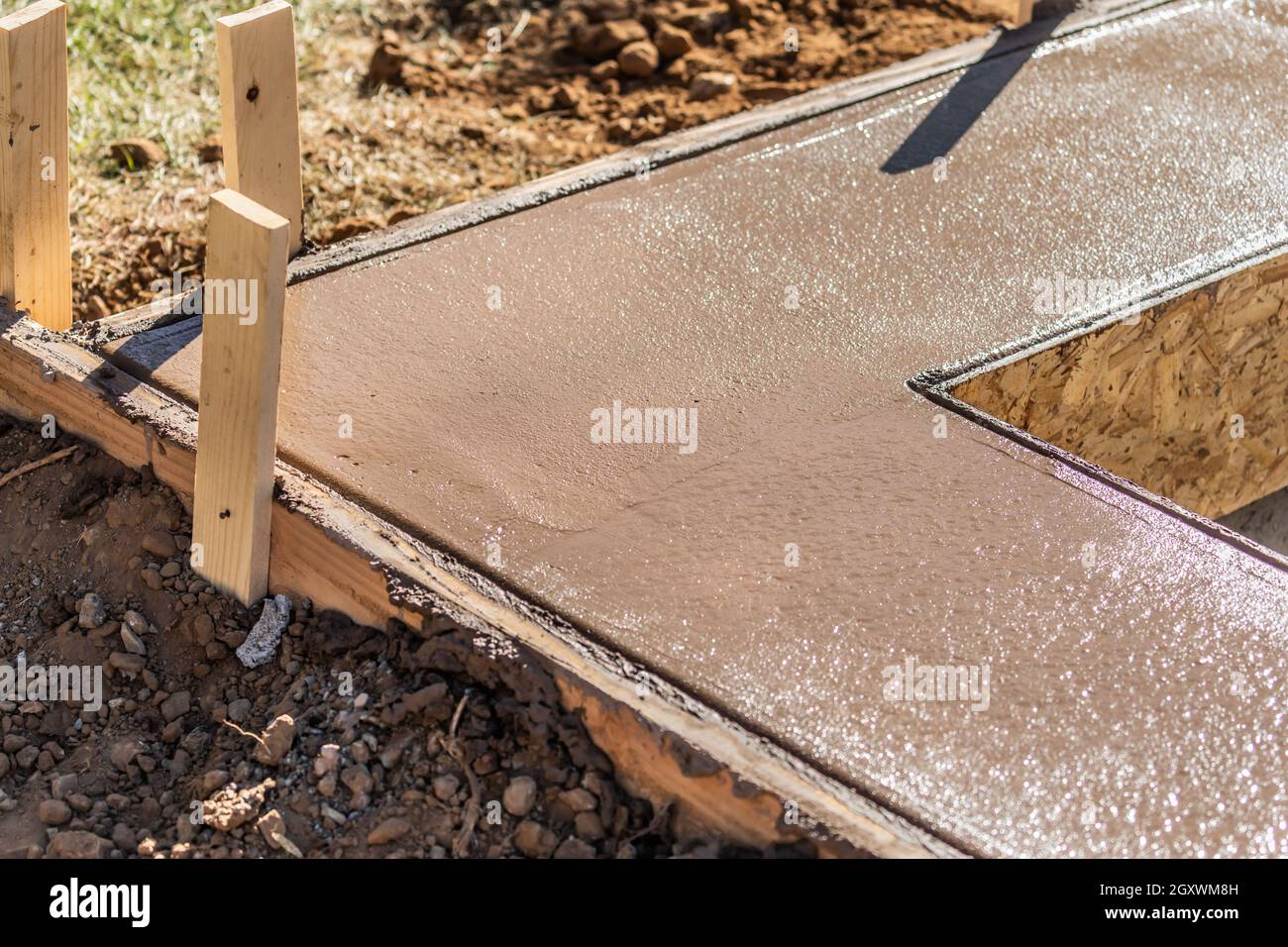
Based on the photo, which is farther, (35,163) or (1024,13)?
(1024,13)

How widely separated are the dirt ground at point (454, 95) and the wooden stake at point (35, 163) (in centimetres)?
75

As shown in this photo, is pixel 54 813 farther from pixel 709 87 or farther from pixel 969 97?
pixel 709 87

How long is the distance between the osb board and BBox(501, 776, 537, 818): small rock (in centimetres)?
143

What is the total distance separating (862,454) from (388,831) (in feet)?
4.16

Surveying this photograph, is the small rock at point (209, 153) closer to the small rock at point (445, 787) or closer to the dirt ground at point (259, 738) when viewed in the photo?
the dirt ground at point (259, 738)

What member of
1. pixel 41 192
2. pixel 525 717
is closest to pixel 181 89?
pixel 41 192

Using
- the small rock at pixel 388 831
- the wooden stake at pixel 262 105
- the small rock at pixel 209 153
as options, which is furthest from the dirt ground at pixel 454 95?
the small rock at pixel 388 831

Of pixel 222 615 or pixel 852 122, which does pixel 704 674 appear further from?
pixel 852 122

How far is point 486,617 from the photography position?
9.49 feet

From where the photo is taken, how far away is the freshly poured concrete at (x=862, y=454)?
267cm

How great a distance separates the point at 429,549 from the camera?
10.1ft

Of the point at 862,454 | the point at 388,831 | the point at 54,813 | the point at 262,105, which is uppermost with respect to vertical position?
the point at 262,105

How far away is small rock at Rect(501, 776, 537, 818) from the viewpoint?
2715mm

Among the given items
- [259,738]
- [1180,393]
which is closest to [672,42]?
[1180,393]
